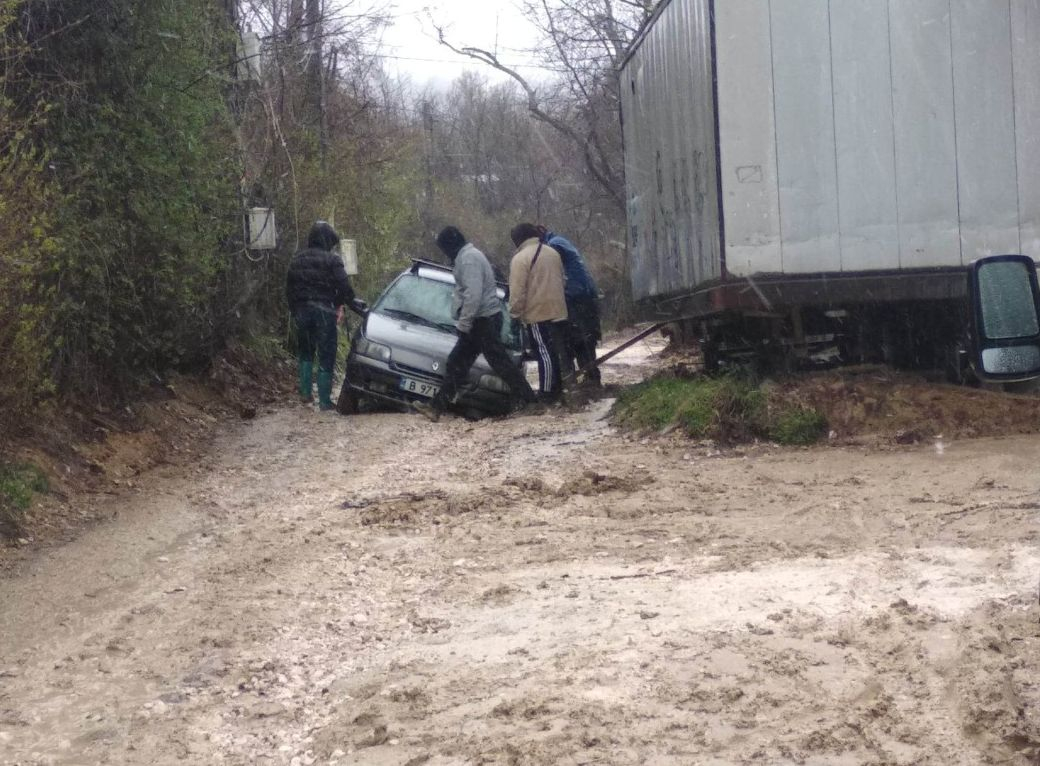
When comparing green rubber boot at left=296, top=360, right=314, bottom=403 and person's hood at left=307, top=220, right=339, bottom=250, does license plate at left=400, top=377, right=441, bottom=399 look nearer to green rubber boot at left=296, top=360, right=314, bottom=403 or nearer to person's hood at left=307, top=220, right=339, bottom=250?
green rubber boot at left=296, top=360, right=314, bottom=403

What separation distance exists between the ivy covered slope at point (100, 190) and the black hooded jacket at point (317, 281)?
95 cm

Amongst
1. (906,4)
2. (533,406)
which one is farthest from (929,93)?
(533,406)

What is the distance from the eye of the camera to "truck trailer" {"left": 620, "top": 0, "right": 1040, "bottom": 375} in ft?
28.0

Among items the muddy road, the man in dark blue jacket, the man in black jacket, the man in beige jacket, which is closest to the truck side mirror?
the muddy road

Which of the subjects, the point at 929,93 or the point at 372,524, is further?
the point at 929,93

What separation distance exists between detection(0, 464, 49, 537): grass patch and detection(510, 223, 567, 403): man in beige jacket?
5.34m

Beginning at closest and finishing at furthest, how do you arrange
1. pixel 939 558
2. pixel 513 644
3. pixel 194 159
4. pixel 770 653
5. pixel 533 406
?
1. pixel 770 653
2. pixel 513 644
3. pixel 939 558
4. pixel 194 159
5. pixel 533 406

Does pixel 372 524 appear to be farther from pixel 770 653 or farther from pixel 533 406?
pixel 533 406

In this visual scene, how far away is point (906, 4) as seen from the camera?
27.9 ft

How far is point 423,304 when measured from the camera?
39.5ft

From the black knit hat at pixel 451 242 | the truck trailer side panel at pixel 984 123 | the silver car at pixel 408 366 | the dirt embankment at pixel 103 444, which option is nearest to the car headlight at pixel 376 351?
the silver car at pixel 408 366

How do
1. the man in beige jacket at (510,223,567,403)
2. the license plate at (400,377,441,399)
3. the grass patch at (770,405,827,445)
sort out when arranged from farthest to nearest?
the man in beige jacket at (510,223,567,403) → the license plate at (400,377,441,399) → the grass patch at (770,405,827,445)

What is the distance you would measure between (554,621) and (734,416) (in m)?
4.45

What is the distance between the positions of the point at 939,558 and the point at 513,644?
6.34ft
